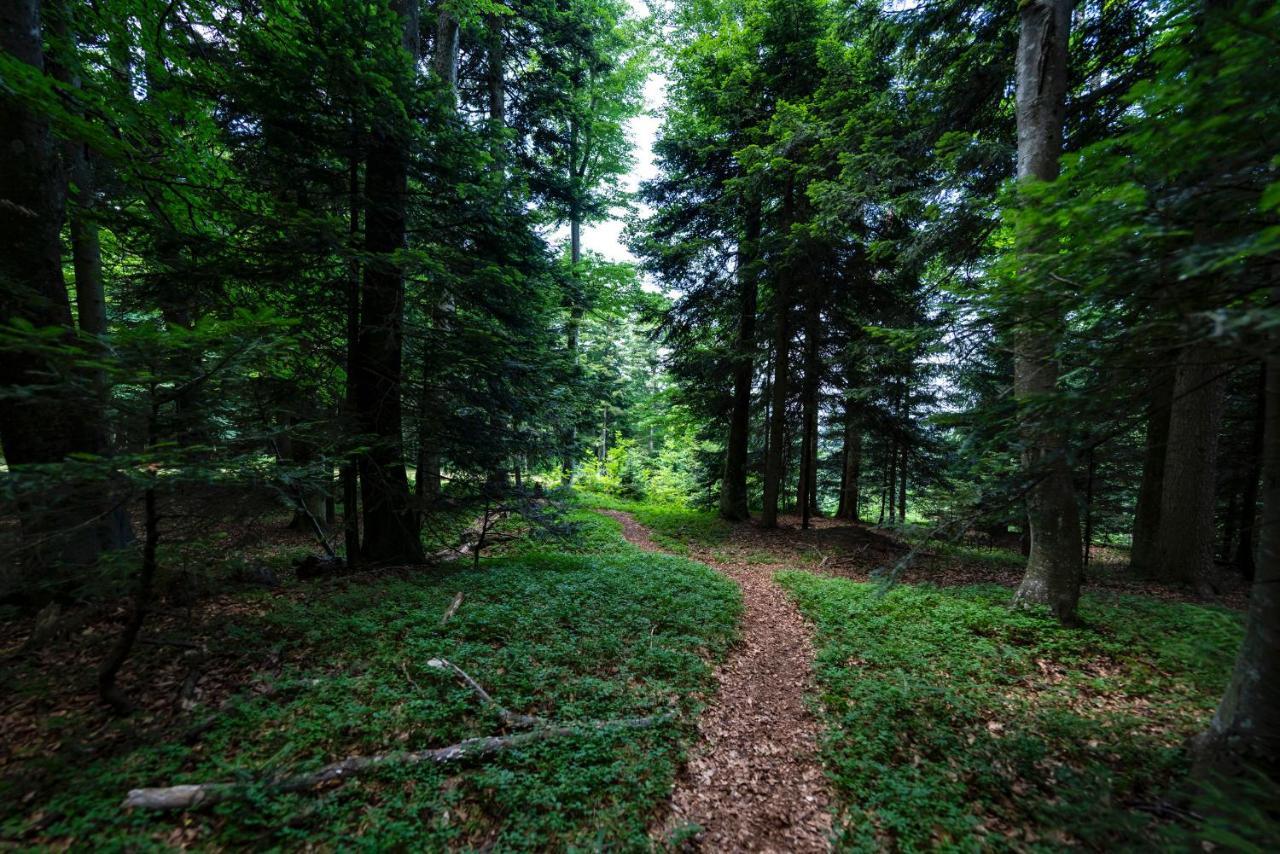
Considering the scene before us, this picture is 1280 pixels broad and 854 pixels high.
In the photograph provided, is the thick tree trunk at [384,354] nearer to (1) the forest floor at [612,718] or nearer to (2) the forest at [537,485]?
(2) the forest at [537,485]

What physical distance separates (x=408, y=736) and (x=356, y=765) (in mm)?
397

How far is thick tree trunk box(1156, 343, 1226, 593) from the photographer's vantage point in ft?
23.4

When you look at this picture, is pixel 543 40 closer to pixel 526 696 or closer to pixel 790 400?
pixel 790 400

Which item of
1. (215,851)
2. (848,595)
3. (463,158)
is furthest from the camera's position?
(848,595)

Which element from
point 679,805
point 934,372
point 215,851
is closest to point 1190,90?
point 679,805

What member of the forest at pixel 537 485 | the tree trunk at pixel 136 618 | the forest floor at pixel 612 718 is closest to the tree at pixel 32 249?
the forest at pixel 537 485

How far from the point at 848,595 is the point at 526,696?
18.2ft

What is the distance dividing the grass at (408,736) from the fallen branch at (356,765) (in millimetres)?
61

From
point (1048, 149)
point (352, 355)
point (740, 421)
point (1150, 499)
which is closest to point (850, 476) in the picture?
point (740, 421)

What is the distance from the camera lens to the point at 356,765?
3.07 meters

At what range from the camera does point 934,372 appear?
37.3 ft

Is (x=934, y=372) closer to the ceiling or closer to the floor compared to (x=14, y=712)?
closer to the ceiling

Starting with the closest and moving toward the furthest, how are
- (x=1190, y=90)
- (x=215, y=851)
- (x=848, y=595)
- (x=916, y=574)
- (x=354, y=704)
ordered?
(x=1190, y=90) → (x=215, y=851) → (x=354, y=704) → (x=848, y=595) → (x=916, y=574)

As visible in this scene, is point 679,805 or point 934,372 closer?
point 679,805
